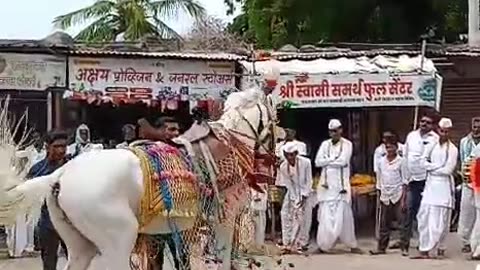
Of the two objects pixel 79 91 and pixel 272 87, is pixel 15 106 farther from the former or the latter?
pixel 272 87

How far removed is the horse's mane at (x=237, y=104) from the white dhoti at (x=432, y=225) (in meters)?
5.54

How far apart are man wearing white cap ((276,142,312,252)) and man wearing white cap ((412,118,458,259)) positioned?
1671mm

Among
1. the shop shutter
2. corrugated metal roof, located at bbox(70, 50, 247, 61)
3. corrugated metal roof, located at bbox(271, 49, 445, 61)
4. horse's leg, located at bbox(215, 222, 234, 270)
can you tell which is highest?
corrugated metal roof, located at bbox(271, 49, 445, 61)

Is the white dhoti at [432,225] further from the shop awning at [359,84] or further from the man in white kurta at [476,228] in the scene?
the shop awning at [359,84]

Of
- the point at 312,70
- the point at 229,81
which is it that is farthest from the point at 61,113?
the point at 312,70

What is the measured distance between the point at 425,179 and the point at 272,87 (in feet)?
15.9

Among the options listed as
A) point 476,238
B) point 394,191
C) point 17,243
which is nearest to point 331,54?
point 394,191

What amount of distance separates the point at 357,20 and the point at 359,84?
7683 mm

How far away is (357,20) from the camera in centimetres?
2261

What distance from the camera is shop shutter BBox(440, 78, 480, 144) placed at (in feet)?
55.5

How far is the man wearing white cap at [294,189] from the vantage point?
14023mm

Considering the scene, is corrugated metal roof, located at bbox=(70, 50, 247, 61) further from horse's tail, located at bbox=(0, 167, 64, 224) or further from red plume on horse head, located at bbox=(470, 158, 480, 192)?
horse's tail, located at bbox=(0, 167, 64, 224)

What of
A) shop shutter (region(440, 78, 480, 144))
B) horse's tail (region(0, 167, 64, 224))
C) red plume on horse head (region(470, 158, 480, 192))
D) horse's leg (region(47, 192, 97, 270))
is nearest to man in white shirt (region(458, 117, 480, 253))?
red plume on horse head (region(470, 158, 480, 192))

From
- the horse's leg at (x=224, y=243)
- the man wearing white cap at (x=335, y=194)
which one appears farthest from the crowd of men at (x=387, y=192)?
the horse's leg at (x=224, y=243)
